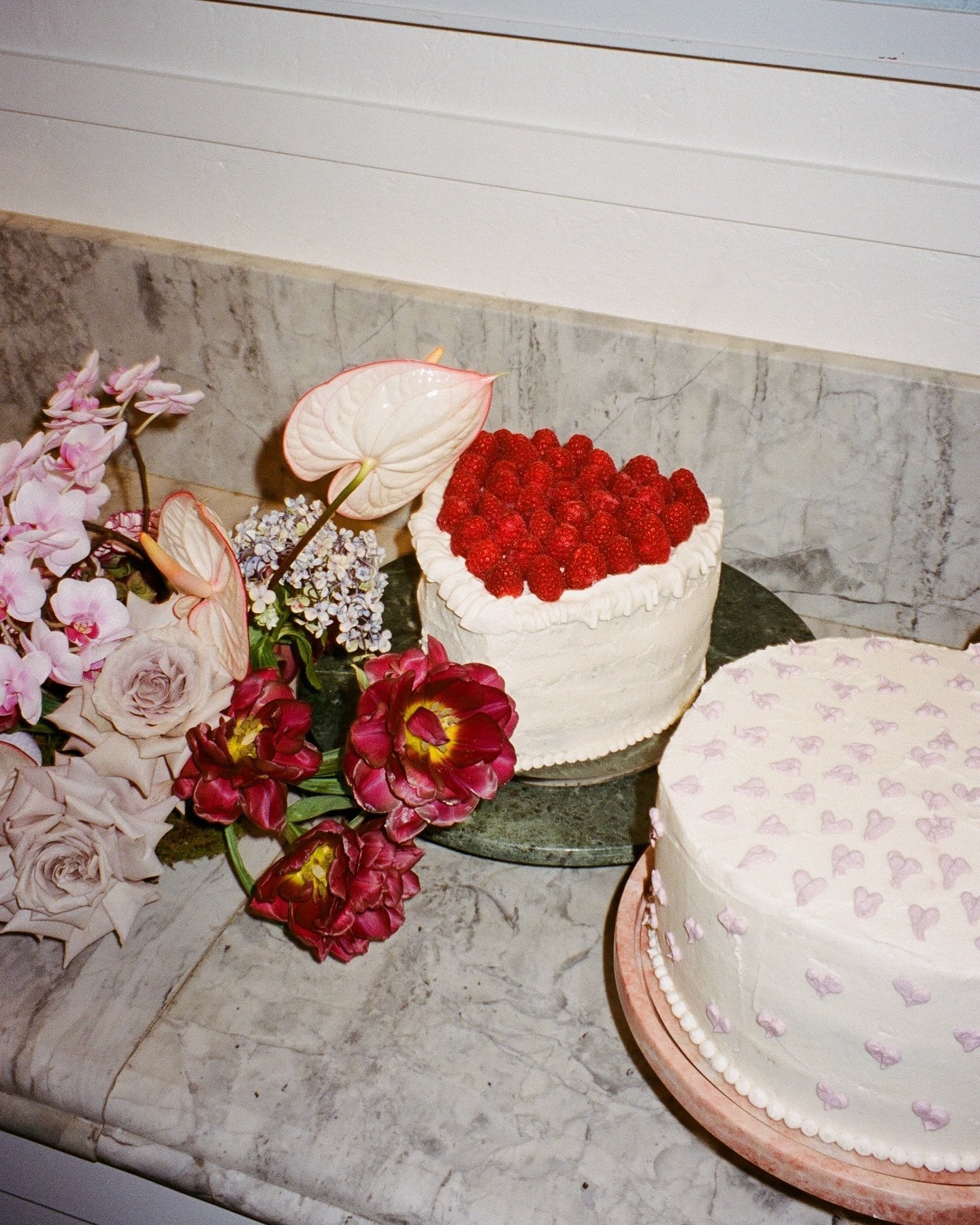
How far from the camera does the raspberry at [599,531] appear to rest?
3.64 ft

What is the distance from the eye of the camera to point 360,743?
32.7 inches

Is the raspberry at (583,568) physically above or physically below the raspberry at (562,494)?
below

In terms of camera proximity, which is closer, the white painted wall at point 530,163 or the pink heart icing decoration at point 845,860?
the pink heart icing decoration at point 845,860

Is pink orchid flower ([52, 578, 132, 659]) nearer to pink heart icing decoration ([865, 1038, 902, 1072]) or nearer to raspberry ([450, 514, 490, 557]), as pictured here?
raspberry ([450, 514, 490, 557])

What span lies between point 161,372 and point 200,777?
102cm

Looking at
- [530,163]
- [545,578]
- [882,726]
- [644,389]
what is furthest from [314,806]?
[530,163]

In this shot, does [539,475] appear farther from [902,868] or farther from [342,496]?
[902,868]

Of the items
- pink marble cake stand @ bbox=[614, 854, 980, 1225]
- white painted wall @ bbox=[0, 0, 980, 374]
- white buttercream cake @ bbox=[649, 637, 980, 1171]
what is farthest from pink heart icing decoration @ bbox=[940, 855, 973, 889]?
white painted wall @ bbox=[0, 0, 980, 374]

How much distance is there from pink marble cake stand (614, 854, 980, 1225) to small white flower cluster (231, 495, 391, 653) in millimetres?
452

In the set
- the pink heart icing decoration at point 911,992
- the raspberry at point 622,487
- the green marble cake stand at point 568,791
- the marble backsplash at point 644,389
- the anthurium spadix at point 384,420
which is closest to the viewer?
the pink heart icing decoration at point 911,992

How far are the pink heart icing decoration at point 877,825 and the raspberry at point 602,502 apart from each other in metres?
0.48

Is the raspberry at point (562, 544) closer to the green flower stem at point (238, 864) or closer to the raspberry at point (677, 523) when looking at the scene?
the raspberry at point (677, 523)

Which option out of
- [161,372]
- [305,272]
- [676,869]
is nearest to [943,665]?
[676,869]

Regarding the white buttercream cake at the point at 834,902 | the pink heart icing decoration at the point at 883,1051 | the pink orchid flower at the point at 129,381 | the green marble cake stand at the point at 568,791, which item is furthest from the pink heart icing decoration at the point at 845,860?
the pink orchid flower at the point at 129,381
